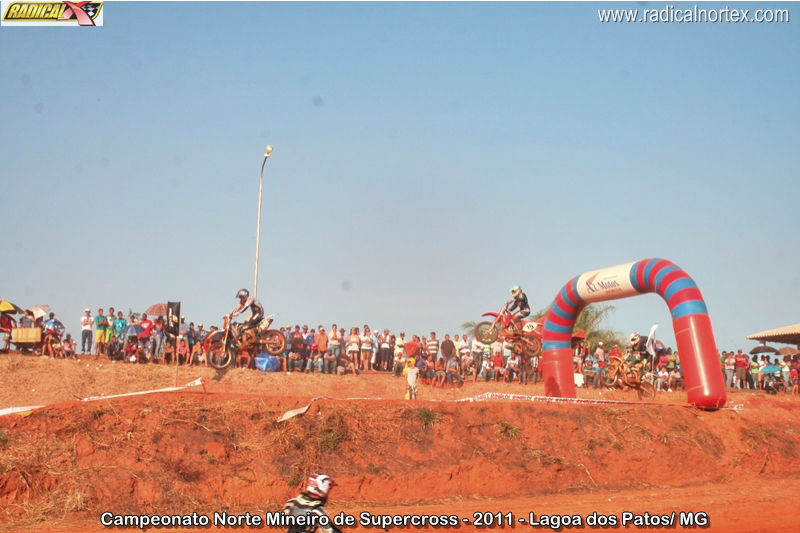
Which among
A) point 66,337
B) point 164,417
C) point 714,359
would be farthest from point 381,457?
point 66,337

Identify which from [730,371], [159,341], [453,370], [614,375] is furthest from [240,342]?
[730,371]

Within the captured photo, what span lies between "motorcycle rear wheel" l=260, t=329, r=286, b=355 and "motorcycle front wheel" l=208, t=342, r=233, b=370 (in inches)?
53.8

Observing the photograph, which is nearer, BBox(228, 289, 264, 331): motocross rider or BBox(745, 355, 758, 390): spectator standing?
BBox(228, 289, 264, 331): motocross rider

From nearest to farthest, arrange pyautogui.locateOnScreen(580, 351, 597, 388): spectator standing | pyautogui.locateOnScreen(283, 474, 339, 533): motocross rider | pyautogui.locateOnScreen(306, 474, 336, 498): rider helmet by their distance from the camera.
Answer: pyautogui.locateOnScreen(283, 474, 339, 533): motocross rider < pyautogui.locateOnScreen(306, 474, 336, 498): rider helmet < pyautogui.locateOnScreen(580, 351, 597, 388): spectator standing

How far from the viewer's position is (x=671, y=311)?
63.3 ft

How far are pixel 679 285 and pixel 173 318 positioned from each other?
14.3 metres

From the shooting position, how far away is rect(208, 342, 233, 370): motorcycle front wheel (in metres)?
22.9

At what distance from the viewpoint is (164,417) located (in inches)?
573

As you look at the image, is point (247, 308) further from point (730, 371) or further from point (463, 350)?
point (730, 371)

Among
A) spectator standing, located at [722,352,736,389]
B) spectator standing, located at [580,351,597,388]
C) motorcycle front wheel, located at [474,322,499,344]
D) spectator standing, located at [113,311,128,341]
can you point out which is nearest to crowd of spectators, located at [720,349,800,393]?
spectator standing, located at [722,352,736,389]

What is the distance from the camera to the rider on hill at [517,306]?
85.8 feet

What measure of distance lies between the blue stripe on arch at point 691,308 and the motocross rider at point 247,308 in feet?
39.4

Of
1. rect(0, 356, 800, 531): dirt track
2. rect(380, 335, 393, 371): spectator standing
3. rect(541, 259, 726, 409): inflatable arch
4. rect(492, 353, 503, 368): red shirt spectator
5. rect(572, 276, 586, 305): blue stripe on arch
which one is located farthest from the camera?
rect(492, 353, 503, 368): red shirt spectator

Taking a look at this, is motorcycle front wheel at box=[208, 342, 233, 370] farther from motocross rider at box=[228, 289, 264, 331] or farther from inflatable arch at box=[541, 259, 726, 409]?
inflatable arch at box=[541, 259, 726, 409]
